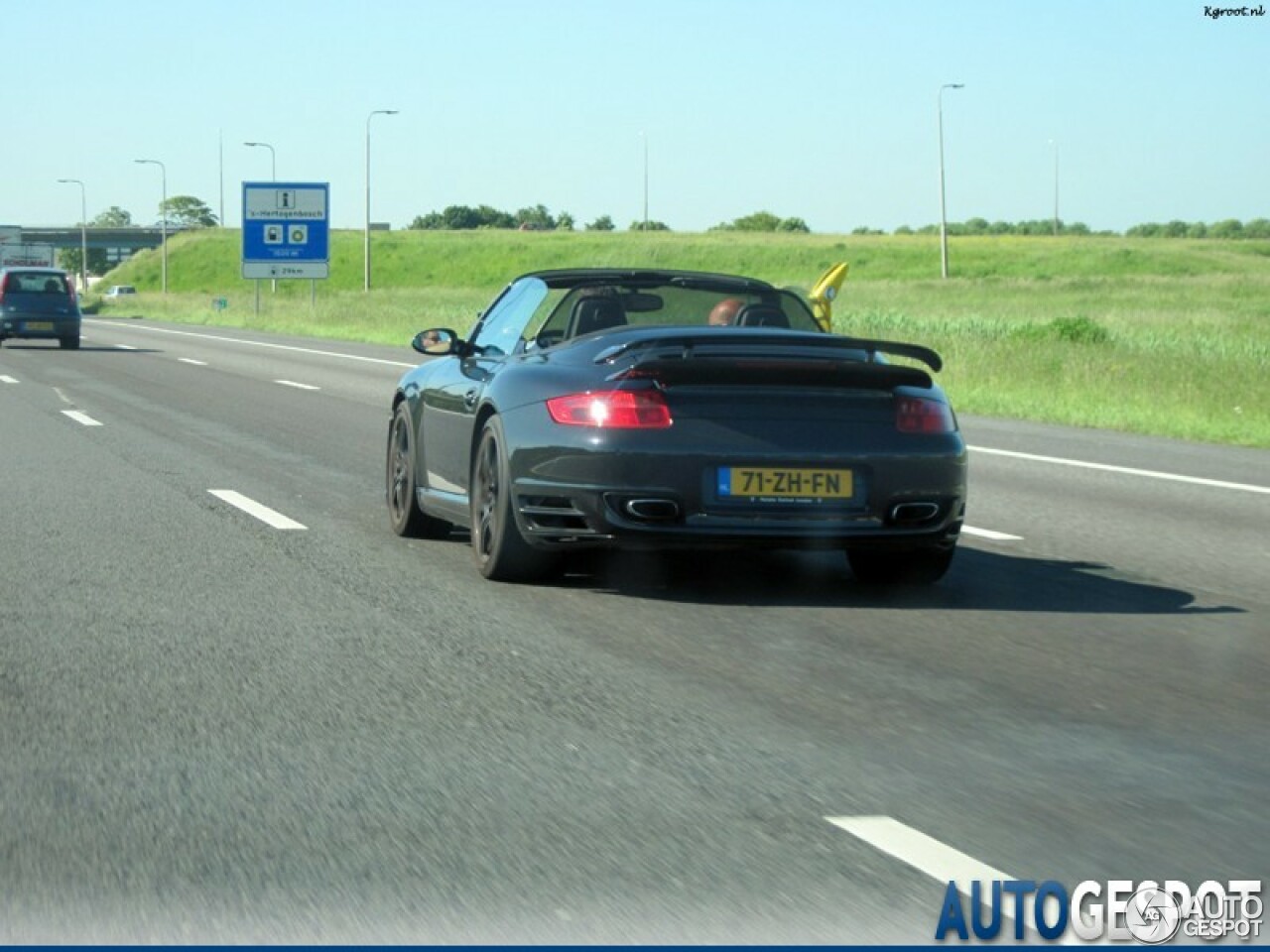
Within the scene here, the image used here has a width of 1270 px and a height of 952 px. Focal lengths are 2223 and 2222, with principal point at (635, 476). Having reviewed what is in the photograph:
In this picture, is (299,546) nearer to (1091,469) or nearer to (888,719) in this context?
(888,719)

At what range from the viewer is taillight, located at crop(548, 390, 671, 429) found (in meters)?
8.66

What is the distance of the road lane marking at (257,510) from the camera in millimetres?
11508

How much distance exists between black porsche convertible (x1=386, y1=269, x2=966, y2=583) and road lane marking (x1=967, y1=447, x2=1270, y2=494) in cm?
561

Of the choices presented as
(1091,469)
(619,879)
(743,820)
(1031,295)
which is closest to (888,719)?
(743,820)

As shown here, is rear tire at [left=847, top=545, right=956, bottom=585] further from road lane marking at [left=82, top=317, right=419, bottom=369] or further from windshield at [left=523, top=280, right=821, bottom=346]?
road lane marking at [left=82, top=317, right=419, bottom=369]

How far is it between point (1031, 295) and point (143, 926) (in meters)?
84.8

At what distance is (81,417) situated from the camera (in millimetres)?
20328

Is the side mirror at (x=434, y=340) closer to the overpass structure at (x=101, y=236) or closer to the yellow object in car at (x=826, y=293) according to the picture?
the yellow object in car at (x=826, y=293)

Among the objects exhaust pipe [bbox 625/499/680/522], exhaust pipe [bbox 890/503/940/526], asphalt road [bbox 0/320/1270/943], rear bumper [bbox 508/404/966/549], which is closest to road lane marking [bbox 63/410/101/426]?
asphalt road [bbox 0/320/1270/943]

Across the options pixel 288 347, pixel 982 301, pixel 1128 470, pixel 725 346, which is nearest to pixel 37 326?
pixel 288 347

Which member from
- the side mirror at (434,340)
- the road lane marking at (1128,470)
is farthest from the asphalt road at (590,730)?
the road lane marking at (1128,470)

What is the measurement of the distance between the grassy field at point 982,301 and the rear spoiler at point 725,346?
1074 centimetres

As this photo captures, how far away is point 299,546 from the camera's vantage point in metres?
10.6
